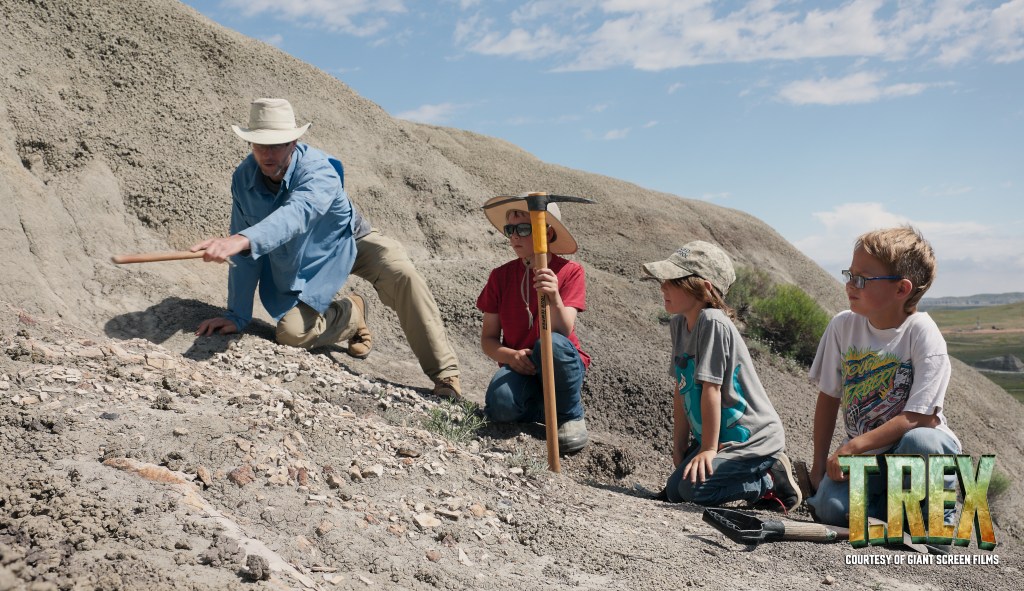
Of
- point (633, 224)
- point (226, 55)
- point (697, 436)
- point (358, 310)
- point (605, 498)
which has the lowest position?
point (605, 498)

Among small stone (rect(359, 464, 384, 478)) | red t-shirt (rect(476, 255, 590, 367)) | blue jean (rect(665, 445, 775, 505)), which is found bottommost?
blue jean (rect(665, 445, 775, 505))

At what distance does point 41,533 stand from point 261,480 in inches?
30.7

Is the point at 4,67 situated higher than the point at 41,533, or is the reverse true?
the point at 4,67

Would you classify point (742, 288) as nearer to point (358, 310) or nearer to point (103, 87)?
point (358, 310)

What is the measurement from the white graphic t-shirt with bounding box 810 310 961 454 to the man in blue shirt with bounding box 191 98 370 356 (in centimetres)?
272

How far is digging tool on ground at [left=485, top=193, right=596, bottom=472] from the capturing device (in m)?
4.08

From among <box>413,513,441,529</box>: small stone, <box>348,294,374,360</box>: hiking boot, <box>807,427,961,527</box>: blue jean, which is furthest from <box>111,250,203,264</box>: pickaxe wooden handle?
<box>807,427,961,527</box>: blue jean

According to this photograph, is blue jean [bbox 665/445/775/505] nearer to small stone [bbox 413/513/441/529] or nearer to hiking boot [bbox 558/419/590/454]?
hiking boot [bbox 558/419/590/454]

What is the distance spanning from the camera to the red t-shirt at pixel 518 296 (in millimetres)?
4480

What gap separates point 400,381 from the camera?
5.68 m

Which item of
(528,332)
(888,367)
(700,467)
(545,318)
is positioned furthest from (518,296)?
(888,367)

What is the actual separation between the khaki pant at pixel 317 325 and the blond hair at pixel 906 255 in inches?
123

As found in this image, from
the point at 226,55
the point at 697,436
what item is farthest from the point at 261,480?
the point at 226,55

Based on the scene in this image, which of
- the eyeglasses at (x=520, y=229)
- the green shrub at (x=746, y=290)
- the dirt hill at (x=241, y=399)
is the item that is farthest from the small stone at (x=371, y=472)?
the green shrub at (x=746, y=290)
